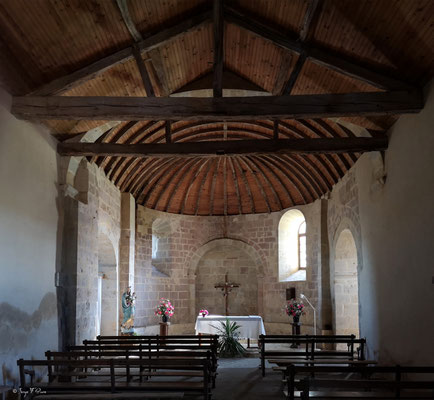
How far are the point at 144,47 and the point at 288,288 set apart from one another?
1045 cm

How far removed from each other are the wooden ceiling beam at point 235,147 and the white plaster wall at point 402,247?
1.70 feet

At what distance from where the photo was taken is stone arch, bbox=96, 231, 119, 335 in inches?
563

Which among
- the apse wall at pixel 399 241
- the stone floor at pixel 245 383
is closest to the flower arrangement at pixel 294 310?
the stone floor at pixel 245 383

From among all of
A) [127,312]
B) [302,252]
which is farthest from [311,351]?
[302,252]

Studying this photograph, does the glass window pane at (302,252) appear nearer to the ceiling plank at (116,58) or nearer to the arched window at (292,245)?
the arched window at (292,245)

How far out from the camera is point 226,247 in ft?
61.8

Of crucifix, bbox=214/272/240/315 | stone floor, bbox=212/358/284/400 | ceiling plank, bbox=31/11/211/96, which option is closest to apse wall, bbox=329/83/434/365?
stone floor, bbox=212/358/284/400

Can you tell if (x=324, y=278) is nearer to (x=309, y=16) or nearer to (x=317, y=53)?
(x=317, y=53)

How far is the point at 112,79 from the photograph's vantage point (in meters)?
9.08

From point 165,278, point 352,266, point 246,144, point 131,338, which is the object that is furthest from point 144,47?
point 165,278

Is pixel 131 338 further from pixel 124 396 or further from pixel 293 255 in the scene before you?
pixel 293 255

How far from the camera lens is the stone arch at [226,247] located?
18.1 m

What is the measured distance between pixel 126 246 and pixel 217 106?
8.20 meters

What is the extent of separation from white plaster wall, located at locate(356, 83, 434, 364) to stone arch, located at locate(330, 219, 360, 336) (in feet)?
9.03
